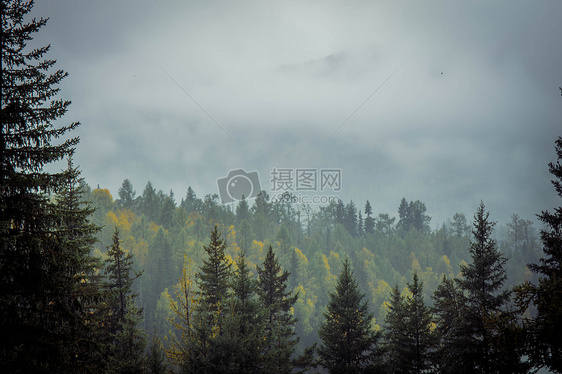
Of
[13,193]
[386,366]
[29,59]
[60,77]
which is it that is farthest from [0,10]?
[386,366]

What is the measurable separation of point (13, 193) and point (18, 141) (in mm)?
1295

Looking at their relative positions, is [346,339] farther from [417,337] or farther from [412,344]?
[417,337]

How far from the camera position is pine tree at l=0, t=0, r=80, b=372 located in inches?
260

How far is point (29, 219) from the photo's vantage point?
23.2 feet

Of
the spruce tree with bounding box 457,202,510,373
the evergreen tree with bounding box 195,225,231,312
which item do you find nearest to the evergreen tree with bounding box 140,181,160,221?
the evergreen tree with bounding box 195,225,231,312

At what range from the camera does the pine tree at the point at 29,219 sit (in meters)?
6.61

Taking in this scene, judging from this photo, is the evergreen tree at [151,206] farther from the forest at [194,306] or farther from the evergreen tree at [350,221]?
the forest at [194,306]

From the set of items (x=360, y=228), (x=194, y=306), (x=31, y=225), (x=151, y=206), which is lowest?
(x=194, y=306)

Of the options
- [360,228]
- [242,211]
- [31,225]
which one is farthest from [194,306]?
[360,228]

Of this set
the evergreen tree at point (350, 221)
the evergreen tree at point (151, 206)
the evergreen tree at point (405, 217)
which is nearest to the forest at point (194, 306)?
the evergreen tree at point (151, 206)

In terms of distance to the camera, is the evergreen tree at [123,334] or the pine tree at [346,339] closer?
the evergreen tree at [123,334]

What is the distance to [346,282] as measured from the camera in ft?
66.6

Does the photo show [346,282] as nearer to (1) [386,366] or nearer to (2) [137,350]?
(1) [386,366]

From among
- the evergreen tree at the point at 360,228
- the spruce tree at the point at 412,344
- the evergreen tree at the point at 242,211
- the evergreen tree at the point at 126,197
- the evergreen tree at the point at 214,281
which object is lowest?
the spruce tree at the point at 412,344
